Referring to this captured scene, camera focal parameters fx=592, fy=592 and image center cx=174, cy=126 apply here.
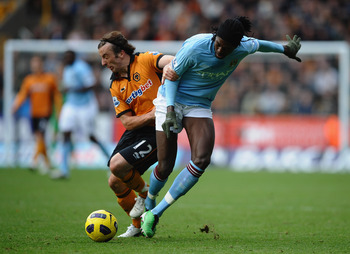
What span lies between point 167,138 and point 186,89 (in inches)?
24.6

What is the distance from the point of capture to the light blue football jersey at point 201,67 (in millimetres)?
6211

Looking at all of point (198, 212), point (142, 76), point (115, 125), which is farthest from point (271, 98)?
point (142, 76)

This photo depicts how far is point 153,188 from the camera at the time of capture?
6.67 m

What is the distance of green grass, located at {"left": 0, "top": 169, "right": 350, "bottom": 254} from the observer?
6.00 meters

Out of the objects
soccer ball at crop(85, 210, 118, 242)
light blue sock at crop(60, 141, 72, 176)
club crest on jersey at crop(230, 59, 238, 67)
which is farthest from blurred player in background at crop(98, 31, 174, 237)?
light blue sock at crop(60, 141, 72, 176)

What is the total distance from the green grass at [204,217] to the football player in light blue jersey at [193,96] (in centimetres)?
66

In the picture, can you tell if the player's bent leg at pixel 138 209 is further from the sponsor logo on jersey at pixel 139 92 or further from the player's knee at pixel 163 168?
the sponsor logo on jersey at pixel 139 92

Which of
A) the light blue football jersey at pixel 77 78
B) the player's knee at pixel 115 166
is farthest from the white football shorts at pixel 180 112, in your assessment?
the light blue football jersey at pixel 77 78

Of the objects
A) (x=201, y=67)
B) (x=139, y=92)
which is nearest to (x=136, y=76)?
(x=139, y=92)

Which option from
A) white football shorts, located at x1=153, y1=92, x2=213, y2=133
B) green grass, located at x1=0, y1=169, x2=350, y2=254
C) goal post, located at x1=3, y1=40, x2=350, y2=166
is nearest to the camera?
green grass, located at x1=0, y1=169, x2=350, y2=254

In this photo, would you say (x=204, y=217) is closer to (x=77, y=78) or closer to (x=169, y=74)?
(x=169, y=74)

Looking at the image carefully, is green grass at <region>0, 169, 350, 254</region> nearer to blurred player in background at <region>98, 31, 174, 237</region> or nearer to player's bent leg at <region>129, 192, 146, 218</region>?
player's bent leg at <region>129, 192, 146, 218</region>

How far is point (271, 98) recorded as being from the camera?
63.0 ft

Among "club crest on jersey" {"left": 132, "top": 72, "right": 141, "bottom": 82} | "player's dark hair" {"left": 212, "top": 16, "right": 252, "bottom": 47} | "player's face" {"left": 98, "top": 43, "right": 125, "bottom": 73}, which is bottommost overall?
"club crest on jersey" {"left": 132, "top": 72, "right": 141, "bottom": 82}
